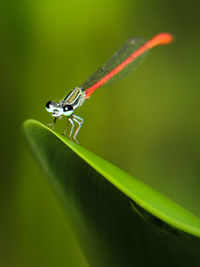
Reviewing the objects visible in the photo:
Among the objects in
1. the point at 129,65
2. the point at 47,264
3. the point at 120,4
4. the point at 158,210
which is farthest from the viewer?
the point at 120,4

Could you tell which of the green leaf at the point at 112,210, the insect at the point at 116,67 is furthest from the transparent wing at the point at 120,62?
the green leaf at the point at 112,210

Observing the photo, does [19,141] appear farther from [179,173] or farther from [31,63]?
[179,173]

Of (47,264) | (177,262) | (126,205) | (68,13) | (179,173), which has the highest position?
(68,13)

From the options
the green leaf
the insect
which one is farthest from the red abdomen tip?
the green leaf

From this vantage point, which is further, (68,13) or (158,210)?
(68,13)

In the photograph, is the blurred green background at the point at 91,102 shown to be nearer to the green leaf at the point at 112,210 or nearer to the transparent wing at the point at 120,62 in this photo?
the transparent wing at the point at 120,62

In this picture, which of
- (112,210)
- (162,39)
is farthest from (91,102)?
(112,210)

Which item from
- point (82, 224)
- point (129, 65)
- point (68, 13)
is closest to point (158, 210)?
point (82, 224)
